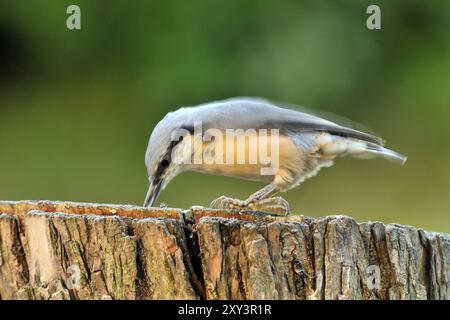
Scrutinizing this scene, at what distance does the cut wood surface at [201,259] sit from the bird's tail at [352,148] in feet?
4.38

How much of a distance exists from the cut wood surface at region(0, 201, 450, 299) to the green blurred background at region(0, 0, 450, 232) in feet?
11.5

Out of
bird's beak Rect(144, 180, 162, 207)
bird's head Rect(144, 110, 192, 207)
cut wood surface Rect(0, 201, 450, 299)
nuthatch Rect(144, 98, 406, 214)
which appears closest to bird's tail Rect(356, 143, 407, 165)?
nuthatch Rect(144, 98, 406, 214)

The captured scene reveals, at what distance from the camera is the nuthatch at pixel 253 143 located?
11.8ft

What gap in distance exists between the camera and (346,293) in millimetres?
2352

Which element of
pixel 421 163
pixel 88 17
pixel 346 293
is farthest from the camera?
pixel 88 17

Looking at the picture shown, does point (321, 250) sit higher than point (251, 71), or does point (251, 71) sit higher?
point (251, 71)

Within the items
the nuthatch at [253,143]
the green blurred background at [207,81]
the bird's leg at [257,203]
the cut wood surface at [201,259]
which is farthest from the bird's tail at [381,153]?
the green blurred background at [207,81]

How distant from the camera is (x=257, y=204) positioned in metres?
3.40

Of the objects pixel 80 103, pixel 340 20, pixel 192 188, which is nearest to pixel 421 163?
pixel 340 20

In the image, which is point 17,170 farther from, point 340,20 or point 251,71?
point 340,20

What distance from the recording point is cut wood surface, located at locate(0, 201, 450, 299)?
7.61 ft

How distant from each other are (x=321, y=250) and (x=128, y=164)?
164 inches

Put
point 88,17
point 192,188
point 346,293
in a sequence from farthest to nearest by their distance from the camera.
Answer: point 88,17, point 192,188, point 346,293

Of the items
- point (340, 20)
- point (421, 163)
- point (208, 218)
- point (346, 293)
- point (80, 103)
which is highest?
point (340, 20)
